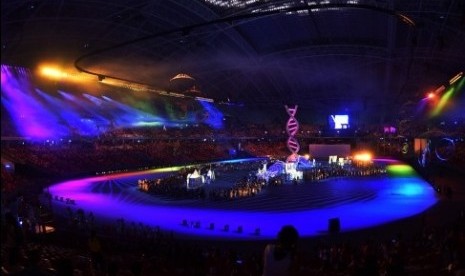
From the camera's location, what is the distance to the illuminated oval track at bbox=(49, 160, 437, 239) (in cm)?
2064

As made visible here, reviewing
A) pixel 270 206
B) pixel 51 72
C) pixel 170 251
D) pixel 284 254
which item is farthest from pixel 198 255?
pixel 51 72

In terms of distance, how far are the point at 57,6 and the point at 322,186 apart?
87.4 ft

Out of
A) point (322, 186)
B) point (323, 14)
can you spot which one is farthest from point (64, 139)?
point (323, 14)

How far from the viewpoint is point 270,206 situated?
84.1 ft

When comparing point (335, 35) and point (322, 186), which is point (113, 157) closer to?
point (322, 186)

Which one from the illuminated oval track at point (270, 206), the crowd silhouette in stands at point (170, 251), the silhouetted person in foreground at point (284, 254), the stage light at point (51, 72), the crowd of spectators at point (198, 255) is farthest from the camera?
the stage light at point (51, 72)

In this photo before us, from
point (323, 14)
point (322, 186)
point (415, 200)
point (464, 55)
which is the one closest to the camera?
point (415, 200)

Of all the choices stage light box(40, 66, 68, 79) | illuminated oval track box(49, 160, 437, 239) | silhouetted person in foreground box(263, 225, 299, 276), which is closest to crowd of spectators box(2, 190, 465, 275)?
illuminated oval track box(49, 160, 437, 239)

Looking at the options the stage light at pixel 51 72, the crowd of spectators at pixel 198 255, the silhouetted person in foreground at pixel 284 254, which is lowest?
the crowd of spectators at pixel 198 255

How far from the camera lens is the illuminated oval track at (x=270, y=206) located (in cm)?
2064

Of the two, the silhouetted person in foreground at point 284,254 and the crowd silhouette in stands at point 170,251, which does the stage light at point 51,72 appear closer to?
the crowd silhouette in stands at point 170,251

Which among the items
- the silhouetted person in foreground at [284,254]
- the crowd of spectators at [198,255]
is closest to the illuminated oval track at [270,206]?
the crowd of spectators at [198,255]

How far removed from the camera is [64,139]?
44281 millimetres

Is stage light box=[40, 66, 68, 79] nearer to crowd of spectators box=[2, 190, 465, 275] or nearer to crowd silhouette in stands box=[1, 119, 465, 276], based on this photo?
crowd silhouette in stands box=[1, 119, 465, 276]
